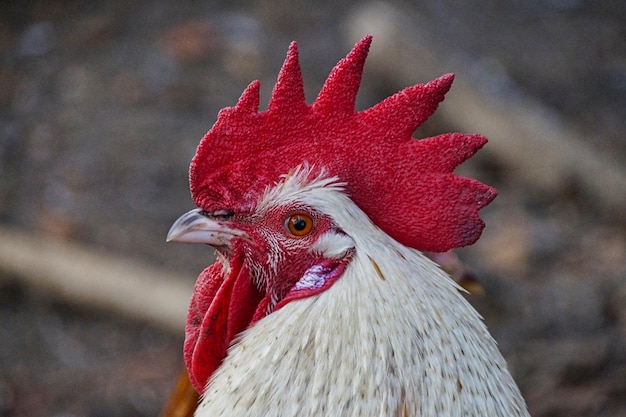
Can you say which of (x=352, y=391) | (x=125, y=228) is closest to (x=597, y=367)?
(x=352, y=391)

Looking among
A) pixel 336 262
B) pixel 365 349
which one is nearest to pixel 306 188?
pixel 336 262

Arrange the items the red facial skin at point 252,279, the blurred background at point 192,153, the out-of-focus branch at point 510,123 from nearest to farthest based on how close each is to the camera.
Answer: the red facial skin at point 252,279, the blurred background at point 192,153, the out-of-focus branch at point 510,123

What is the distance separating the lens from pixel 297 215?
2092 millimetres

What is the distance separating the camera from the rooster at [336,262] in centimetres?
196

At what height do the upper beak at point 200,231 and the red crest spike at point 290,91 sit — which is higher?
the red crest spike at point 290,91

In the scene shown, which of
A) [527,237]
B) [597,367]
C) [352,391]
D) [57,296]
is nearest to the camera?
[352,391]

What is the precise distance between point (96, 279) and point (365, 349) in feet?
10.8

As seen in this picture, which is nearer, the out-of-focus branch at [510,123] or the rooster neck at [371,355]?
the rooster neck at [371,355]

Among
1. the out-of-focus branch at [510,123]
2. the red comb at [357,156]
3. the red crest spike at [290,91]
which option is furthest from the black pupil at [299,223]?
the out-of-focus branch at [510,123]

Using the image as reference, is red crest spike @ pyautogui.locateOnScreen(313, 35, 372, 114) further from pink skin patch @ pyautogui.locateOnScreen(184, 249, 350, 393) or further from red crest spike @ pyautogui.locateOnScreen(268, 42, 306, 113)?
pink skin patch @ pyautogui.locateOnScreen(184, 249, 350, 393)

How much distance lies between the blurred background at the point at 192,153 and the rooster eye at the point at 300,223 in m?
1.73

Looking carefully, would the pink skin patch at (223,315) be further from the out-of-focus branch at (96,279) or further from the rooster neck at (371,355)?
the out-of-focus branch at (96,279)

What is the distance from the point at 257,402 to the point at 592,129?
5.18 m

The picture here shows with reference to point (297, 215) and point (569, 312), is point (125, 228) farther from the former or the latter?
point (297, 215)
